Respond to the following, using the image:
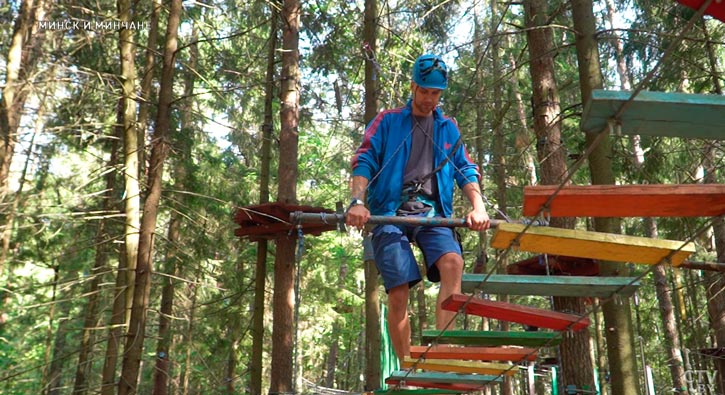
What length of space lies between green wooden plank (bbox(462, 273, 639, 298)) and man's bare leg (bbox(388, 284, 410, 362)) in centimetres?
66

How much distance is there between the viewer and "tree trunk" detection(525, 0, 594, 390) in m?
6.36

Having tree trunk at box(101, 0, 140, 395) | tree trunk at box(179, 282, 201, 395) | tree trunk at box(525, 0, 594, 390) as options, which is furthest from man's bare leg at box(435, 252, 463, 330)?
tree trunk at box(179, 282, 201, 395)

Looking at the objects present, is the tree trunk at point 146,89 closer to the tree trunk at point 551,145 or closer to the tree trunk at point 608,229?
the tree trunk at point 551,145

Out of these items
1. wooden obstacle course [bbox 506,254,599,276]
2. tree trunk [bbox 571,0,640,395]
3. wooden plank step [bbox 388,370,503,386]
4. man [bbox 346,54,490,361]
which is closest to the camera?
man [bbox 346,54,490,361]

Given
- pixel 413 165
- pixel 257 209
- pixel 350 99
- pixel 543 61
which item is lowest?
pixel 413 165

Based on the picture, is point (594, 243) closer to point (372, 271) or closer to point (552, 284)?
point (552, 284)

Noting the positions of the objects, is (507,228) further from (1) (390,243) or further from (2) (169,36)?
(2) (169,36)

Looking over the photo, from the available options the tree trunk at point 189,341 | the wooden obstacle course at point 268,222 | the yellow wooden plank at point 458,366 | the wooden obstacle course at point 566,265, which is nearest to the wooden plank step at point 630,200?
the yellow wooden plank at point 458,366

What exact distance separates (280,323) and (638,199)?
6.01 m

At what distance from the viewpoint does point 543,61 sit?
6500mm

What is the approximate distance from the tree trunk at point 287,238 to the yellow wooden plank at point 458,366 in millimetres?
3383

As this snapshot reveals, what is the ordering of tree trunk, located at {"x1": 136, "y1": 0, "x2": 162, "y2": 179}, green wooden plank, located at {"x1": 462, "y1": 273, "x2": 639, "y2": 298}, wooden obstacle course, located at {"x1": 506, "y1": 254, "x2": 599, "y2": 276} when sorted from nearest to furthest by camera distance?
1. green wooden plank, located at {"x1": 462, "y1": 273, "x2": 639, "y2": 298}
2. wooden obstacle course, located at {"x1": 506, "y1": 254, "x2": 599, "y2": 276}
3. tree trunk, located at {"x1": 136, "y1": 0, "x2": 162, "y2": 179}

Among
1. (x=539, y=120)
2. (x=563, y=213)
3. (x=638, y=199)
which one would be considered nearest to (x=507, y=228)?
(x=563, y=213)

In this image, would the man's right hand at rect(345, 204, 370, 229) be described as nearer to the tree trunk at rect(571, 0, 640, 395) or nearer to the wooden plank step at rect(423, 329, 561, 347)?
the wooden plank step at rect(423, 329, 561, 347)
